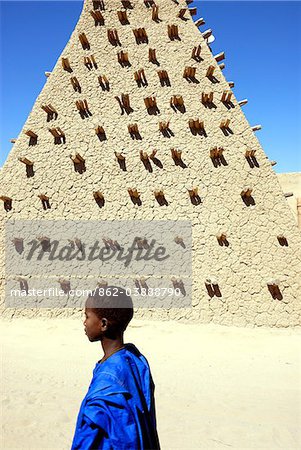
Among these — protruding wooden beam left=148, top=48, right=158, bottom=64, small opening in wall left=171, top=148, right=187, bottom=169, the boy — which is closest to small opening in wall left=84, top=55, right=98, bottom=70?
protruding wooden beam left=148, top=48, right=158, bottom=64

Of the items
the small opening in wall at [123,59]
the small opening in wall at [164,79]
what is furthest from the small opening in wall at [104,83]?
the small opening in wall at [164,79]

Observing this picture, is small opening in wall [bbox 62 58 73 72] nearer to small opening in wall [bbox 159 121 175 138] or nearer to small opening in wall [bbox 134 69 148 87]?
small opening in wall [bbox 134 69 148 87]

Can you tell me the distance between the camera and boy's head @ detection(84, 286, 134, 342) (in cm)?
246

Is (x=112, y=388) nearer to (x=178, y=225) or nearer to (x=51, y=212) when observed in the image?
(x=178, y=225)

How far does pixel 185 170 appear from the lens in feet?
42.0

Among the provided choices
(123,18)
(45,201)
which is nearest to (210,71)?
(123,18)

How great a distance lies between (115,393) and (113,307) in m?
0.56

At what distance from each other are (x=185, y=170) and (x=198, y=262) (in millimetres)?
3277

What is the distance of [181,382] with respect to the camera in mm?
7285

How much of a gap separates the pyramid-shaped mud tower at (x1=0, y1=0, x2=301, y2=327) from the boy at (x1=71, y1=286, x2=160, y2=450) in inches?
368

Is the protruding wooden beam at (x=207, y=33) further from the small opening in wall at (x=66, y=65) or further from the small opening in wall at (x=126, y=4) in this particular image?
the small opening in wall at (x=66, y=65)

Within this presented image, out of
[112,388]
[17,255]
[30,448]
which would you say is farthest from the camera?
[17,255]

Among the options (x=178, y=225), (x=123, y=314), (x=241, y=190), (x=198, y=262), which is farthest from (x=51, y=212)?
(x=123, y=314)

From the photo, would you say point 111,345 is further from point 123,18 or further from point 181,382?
point 123,18
